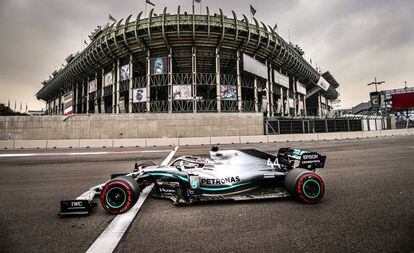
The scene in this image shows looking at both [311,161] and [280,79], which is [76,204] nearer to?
[311,161]

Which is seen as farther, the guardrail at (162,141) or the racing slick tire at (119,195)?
the guardrail at (162,141)

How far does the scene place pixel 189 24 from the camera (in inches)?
979

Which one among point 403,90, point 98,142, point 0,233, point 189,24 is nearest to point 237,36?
point 189,24

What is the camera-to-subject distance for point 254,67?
29.4 metres

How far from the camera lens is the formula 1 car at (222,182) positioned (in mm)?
3160

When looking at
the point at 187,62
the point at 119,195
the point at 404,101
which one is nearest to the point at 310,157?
the point at 119,195

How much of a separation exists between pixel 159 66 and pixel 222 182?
26.6 meters

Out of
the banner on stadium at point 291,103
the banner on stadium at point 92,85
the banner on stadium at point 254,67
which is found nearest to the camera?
the banner on stadium at point 254,67

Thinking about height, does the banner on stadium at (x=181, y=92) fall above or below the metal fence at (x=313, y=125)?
above

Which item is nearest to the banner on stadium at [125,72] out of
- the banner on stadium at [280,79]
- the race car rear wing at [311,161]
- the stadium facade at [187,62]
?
the stadium facade at [187,62]

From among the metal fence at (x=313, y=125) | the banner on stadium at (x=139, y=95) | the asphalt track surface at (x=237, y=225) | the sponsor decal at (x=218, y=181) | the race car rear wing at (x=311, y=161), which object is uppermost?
the banner on stadium at (x=139, y=95)

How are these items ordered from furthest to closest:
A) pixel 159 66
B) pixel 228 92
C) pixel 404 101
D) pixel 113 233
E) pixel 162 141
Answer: pixel 404 101 → pixel 228 92 → pixel 159 66 → pixel 162 141 → pixel 113 233

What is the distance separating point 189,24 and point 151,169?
2594 centimetres

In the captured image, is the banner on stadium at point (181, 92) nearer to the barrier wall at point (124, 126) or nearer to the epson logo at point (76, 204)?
the barrier wall at point (124, 126)
